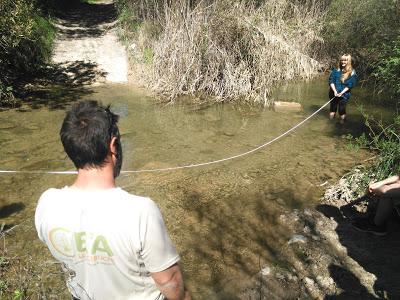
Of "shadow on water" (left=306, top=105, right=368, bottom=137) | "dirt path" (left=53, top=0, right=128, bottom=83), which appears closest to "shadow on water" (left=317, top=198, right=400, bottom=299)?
"shadow on water" (left=306, top=105, right=368, bottom=137)

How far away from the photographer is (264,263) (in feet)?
12.8

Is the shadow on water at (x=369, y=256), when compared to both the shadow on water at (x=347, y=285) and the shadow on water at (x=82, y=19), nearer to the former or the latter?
the shadow on water at (x=347, y=285)

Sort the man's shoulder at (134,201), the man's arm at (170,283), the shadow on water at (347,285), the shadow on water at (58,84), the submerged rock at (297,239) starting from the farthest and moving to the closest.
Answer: the shadow on water at (58,84) → the submerged rock at (297,239) → the shadow on water at (347,285) → the man's arm at (170,283) → the man's shoulder at (134,201)

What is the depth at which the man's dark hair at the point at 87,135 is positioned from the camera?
1547 millimetres

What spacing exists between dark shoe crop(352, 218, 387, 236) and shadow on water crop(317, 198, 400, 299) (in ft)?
0.16

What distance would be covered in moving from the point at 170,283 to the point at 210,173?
426 centimetres

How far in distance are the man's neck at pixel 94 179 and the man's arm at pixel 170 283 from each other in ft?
1.44

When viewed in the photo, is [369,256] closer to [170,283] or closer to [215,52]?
[170,283]

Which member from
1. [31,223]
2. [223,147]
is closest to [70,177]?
[31,223]

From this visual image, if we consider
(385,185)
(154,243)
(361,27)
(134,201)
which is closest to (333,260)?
(385,185)

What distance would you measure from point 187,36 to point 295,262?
6803mm

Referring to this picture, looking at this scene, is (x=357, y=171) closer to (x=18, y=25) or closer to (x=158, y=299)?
(x=158, y=299)

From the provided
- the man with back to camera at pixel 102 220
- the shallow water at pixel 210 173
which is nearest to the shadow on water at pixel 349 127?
the shallow water at pixel 210 173

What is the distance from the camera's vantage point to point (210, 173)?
5.90 meters
